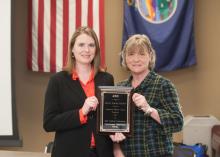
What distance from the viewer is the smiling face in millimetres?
2090

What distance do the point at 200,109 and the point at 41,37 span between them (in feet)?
7.20

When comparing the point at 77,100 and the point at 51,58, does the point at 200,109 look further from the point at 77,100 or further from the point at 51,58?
the point at 77,100

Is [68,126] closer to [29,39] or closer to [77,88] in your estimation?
[77,88]

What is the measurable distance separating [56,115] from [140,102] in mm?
470

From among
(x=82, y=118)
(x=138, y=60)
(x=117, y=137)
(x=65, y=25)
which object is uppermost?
(x=65, y=25)

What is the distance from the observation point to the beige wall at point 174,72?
468 centimetres

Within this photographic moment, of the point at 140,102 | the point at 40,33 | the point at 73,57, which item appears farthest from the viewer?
the point at 40,33

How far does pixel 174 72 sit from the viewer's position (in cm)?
475

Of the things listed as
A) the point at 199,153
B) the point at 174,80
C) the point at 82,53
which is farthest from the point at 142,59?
the point at 174,80

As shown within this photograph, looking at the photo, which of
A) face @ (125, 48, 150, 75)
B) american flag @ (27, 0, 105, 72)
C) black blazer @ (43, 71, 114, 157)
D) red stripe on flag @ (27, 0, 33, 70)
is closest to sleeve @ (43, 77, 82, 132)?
black blazer @ (43, 71, 114, 157)

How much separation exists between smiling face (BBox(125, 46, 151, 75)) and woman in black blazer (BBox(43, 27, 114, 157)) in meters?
0.19

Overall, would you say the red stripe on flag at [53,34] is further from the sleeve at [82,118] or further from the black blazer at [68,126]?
the sleeve at [82,118]

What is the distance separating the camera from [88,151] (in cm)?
205

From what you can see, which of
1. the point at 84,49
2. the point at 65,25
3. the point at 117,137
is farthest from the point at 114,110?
the point at 65,25
